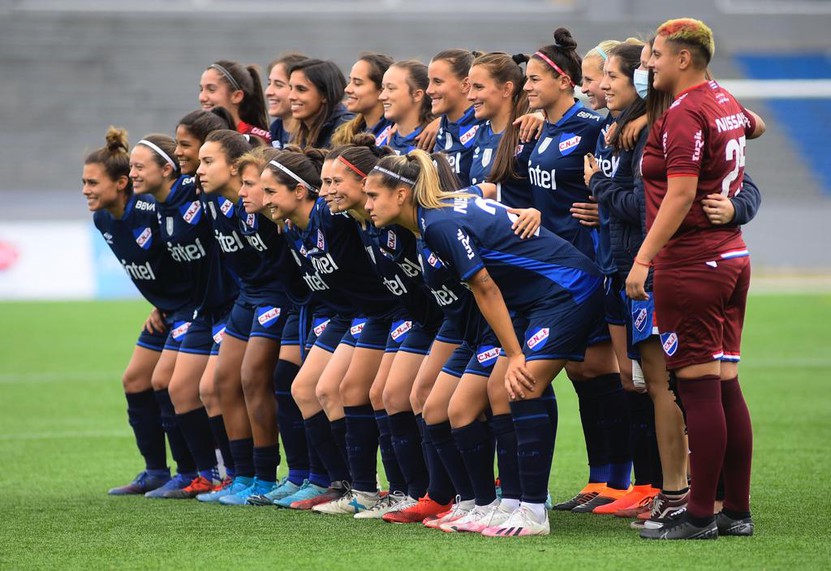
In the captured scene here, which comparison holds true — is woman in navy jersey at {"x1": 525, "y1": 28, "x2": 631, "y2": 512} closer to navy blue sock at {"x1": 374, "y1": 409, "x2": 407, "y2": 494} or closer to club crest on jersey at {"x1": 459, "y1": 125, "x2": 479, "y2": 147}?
club crest on jersey at {"x1": 459, "y1": 125, "x2": 479, "y2": 147}

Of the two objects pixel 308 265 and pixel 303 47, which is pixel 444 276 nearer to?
pixel 308 265

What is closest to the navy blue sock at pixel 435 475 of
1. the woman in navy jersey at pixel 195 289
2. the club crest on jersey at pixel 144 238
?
the woman in navy jersey at pixel 195 289

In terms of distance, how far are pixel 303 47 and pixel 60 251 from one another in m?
9.76

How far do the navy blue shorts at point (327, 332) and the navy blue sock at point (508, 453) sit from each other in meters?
1.26

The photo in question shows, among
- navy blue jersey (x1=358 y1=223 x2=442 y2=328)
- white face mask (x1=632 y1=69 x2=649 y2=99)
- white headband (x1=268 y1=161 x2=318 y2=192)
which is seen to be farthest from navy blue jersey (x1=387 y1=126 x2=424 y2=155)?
white face mask (x1=632 y1=69 x2=649 y2=99)

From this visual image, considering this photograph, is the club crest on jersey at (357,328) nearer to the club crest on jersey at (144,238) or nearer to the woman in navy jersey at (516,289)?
the woman in navy jersey at (516,289)

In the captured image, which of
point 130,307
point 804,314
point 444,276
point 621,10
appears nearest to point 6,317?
point 130,307

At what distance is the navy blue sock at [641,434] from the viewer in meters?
5.96

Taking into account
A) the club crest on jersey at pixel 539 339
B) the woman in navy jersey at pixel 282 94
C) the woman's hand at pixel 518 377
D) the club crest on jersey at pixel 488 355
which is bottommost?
the woman's hand at pixel 518 377

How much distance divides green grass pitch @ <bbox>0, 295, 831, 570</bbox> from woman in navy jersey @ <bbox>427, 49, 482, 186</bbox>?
1.92 meters

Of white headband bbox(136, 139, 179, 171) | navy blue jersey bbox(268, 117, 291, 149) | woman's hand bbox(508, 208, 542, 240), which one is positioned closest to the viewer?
woman's hand bbox(508, 208, 542, 240)

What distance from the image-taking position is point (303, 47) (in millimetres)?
28047

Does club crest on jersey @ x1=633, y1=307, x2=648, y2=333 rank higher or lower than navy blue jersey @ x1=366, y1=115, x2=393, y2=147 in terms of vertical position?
lower

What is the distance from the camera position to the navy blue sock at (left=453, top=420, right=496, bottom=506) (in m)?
5.47
